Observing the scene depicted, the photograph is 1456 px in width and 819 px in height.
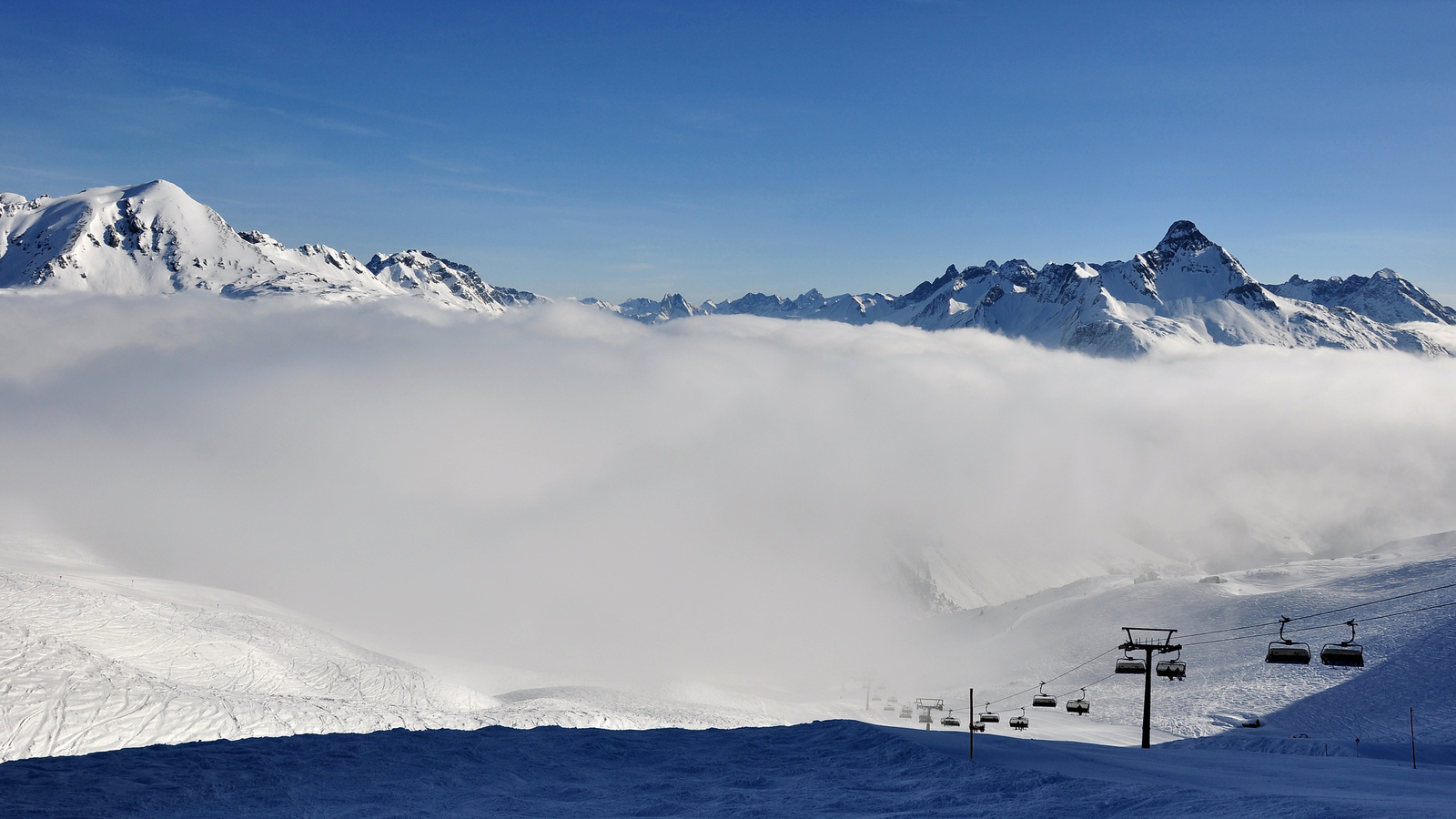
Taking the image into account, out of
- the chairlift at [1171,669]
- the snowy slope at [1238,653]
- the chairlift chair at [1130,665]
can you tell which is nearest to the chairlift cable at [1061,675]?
the snowy slope at [1238,653]

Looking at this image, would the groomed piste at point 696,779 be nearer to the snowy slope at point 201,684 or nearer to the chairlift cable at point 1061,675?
the snowy slope at point 201,684

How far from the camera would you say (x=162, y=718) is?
54281 mm

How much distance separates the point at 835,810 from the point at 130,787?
22.7m

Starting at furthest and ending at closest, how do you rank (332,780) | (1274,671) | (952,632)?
(952,632)
(1274,671)
(332,780)

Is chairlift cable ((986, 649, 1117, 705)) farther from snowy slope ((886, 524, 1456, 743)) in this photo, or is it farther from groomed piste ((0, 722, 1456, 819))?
groomed piste ((0, 722, 1456, 819))

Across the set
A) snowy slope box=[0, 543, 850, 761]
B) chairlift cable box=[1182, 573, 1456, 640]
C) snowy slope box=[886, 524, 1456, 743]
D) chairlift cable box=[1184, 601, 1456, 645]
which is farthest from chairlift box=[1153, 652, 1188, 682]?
chairlift cable box=[1182, 573, 1456, 640]

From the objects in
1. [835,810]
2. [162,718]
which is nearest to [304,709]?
[162,718]

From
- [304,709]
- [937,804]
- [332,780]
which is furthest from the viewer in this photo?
[304,709]

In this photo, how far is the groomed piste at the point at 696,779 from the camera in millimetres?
25078

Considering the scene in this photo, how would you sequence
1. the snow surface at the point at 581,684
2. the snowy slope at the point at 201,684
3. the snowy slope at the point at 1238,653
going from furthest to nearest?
the snowy slope at the point at 1238,653
the snow surface at the point at 581,684
the snowy slope at the point at 201,684

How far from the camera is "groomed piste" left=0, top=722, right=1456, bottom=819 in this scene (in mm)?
25078

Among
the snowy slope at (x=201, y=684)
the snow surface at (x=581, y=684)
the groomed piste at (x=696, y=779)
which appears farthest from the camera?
the snow surface at (x=581, y=684)

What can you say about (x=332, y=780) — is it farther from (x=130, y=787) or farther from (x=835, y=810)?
(x=835, y=810)

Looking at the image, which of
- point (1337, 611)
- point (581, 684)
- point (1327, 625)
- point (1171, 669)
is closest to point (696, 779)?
point (1171, 669)
